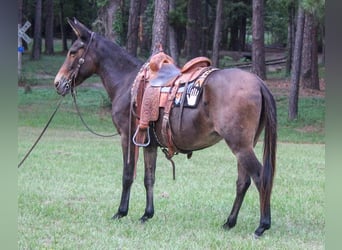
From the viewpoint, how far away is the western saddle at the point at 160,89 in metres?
5.91

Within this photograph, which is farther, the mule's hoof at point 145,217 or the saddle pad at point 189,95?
the mule's hoof at point 145,217

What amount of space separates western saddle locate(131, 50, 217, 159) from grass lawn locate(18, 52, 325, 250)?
957mm

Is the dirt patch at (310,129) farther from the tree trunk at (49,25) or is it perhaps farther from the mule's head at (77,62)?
the tree trunk at (49,25)

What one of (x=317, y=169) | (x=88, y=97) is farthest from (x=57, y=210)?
(x=88, y=97)

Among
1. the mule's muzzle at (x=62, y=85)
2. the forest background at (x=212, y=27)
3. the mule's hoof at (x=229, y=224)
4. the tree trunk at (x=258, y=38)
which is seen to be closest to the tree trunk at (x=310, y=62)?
the forest background at (x=212, y=27)

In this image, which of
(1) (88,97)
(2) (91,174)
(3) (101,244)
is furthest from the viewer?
(1) (88,97)

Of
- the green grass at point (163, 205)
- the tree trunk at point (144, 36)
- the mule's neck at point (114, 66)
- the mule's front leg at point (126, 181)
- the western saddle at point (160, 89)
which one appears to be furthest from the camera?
the tree trunk at point (144, 36)

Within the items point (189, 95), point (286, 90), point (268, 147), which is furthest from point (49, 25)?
point (268, 147)

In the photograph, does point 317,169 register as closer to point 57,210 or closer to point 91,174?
point 91,174

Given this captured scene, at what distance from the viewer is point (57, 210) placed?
6621 mm

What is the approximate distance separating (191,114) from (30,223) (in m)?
2.00

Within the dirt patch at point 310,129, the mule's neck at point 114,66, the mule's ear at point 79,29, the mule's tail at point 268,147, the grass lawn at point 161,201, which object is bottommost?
the dirt patch at point 310,129

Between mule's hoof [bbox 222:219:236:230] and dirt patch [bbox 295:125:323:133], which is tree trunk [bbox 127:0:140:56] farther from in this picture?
mule's hoof [bbox 222:219:236:230]
